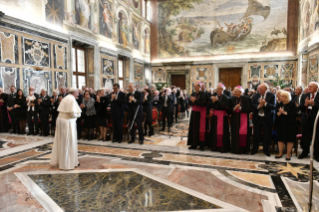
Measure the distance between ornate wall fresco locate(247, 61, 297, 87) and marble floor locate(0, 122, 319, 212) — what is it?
13452 millimetres

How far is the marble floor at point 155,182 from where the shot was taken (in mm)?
3121

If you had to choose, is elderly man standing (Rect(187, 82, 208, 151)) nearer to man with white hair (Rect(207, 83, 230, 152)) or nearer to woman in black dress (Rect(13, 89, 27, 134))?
man with white hair (Rect(207, 83, 230, 152))

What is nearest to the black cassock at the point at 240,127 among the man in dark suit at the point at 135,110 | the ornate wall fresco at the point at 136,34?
the man in dark suit at the point at 135,110

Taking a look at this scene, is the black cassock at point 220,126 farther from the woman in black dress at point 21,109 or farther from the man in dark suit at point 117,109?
the woman in black dress at point 21,109

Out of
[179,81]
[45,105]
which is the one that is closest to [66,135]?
[45,105]

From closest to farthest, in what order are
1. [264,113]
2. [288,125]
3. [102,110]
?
[288,125] < [264,113] < [102,110]

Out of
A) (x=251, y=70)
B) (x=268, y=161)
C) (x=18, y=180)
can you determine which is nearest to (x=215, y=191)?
(x=268, y=161)

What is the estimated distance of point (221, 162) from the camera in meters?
5.02

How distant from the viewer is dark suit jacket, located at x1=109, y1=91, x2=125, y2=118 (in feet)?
22.7

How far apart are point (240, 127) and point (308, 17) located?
11.8 meters

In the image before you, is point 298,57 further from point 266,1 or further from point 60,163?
point 60,163

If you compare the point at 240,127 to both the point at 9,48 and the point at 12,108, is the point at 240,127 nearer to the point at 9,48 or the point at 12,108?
the point at 12,108

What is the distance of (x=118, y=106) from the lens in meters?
7.01

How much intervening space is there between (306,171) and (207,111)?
277cm
